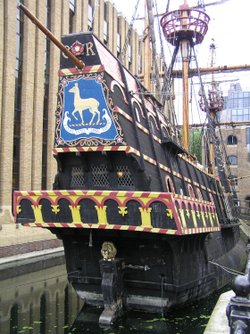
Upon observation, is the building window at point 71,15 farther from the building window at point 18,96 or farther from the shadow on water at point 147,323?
the shadow on water at point 147,323

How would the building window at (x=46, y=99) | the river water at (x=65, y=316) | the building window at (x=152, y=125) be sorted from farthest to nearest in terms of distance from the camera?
the building window at (x=46, y=99) → the building window at (x=152, y=125) → the river water at (x=65, y=316)

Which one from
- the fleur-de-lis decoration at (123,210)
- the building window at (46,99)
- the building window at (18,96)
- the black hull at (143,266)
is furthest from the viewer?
the building window at (46,99)

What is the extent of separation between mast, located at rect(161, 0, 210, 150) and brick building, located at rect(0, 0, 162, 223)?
12.1 feet

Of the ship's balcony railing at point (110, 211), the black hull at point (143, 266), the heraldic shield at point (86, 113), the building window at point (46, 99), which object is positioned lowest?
the black hull at point (143, 266)

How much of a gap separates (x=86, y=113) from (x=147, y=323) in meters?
4.53

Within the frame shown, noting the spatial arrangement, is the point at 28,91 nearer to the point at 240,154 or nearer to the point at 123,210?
the point at 123,210

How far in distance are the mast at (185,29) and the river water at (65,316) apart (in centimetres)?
1048

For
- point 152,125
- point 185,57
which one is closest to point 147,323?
point 152,125

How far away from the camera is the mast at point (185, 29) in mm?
19891

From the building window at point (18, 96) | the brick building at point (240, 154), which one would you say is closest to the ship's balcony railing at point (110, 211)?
the building window at point (18, 96)

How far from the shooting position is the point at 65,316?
32.9ft

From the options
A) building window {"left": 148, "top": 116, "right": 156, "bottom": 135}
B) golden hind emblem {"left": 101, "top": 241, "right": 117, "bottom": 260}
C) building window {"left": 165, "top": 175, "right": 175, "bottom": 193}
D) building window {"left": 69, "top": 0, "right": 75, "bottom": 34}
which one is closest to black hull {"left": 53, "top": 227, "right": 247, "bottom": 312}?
golden hind emblem {"left": 101, "top": 241, "right": 117, "bottom": 260}

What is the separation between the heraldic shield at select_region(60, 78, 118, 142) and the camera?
877cm

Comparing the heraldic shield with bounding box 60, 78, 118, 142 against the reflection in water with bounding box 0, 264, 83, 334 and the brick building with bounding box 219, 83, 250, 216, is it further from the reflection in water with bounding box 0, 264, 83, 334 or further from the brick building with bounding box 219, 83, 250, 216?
the brick building with bounding box 219, 83, 250, 216
